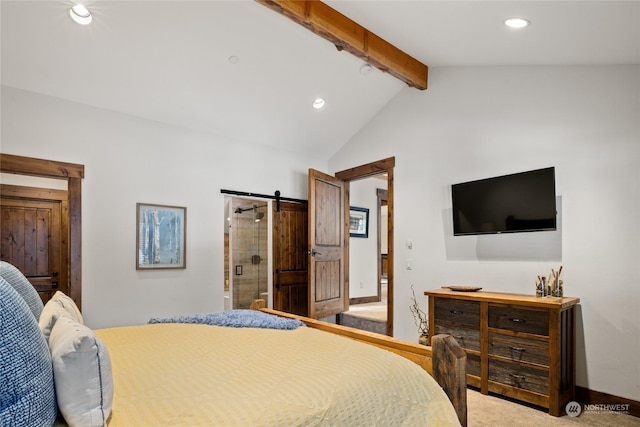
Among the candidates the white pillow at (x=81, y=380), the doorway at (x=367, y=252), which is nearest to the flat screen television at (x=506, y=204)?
the doorway at (x=367, y=252)

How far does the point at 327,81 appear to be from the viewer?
4129 millimetres

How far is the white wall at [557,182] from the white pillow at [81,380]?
3.28 m

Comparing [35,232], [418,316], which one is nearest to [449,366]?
[418,316]

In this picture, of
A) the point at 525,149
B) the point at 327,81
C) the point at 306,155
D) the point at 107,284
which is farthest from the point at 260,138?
the point at 525,149

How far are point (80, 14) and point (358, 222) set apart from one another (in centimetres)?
468

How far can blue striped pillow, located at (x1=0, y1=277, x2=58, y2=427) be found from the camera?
0.79 meters

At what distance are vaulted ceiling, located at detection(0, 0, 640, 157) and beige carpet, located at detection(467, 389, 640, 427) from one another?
99.1 inches

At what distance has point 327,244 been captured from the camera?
16.7 ft

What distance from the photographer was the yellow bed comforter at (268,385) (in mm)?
1083

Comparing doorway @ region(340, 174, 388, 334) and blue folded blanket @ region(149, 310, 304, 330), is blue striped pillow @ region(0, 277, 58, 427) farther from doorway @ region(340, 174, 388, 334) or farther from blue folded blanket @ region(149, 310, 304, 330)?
doorway @ region(340, 174, 388, 334)

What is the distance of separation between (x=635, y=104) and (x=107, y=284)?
181 inches

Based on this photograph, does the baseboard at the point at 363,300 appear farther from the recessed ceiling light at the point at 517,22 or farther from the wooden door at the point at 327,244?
the recessed ceiling light at the point at 517,22

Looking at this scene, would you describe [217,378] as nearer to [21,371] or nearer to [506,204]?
[21,371]

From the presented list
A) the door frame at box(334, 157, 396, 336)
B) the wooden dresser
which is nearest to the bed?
the wooden dresser
